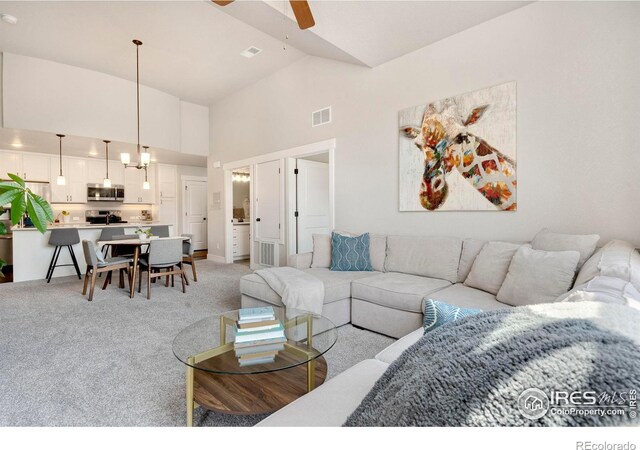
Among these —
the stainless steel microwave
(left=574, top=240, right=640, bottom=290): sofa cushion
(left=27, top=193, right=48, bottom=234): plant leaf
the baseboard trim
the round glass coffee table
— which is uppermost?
the stainless steel microwave

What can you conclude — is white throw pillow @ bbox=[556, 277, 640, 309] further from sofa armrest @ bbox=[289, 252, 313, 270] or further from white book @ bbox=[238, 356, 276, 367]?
sofa armrest @ bbox=[289, 252, 313, 270]

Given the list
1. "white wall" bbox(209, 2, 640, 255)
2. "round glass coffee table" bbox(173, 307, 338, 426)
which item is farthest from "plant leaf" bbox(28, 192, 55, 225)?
"white wall" bbox(209, 2, 640, 255)

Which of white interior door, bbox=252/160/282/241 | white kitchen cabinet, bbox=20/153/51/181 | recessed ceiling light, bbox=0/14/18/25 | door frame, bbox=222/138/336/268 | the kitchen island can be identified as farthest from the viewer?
white kitchen cabinet, bbox=20/153/51/181

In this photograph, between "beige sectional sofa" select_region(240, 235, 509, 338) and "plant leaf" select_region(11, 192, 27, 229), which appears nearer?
"plant leaf" select_region(11, 192, 27, 229)

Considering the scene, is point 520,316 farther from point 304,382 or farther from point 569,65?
point 569,65

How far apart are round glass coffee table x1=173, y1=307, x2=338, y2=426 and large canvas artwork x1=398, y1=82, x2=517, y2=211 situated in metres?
2.16

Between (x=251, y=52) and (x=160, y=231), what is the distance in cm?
344

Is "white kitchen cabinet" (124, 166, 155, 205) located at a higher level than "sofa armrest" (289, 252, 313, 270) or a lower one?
higher

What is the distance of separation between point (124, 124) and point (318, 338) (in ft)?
19.7

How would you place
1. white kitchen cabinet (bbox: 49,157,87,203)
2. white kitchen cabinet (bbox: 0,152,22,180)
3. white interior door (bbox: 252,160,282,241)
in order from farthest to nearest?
white kitchen cabinet (bbox: 49,157,87,203) < white kitchen cabinet (bbox: 0,152,22,180) < white interior door (bbox: 252,160,282,241)

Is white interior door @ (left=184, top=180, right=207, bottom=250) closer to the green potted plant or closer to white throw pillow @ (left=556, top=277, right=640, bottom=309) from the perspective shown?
the green potted plant

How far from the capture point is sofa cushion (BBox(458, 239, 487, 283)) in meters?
2.83

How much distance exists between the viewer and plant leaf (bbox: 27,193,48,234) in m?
1.01

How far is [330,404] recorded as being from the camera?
1.04 meters
